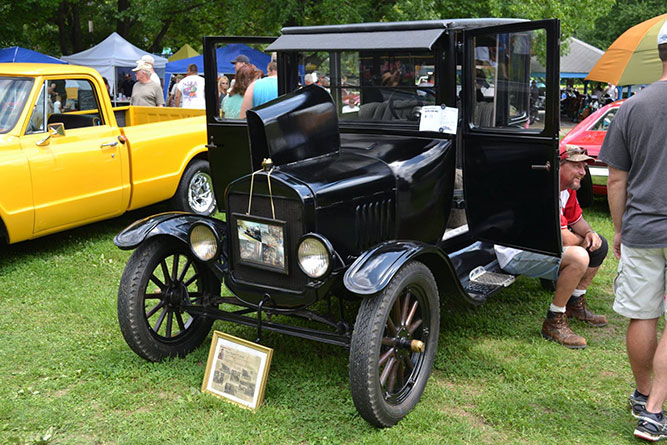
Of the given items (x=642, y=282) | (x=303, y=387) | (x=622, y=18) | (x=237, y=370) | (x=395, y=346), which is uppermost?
(x=622, y=18)

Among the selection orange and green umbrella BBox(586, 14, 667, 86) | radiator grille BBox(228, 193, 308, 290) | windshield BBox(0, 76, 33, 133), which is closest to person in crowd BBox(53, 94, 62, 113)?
windshield BBox(0, 76, 33, 133)

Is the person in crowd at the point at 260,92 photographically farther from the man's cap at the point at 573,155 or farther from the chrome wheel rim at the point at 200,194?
the man's cap at the point at 573,155

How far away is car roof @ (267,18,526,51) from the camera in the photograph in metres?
4.11

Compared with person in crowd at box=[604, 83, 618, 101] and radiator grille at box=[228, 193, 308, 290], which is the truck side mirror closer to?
radiator grille at box=[228, 193, 308, 290]

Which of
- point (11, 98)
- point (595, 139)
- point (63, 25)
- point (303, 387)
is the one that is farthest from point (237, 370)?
point (63, 25)

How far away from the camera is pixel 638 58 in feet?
41.7

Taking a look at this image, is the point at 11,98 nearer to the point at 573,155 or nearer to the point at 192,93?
the point at 192,93

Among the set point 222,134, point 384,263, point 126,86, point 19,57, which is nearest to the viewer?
point 384,263

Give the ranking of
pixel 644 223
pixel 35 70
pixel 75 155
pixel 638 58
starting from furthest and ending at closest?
pixel 638 58 < pixel 75 155 < pixel 35 70 < pixel 644 223

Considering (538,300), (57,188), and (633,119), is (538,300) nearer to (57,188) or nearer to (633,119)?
(633,119)

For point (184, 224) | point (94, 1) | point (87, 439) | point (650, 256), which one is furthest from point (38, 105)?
point (94, 1)

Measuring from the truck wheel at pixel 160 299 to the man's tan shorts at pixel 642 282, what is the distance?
7.98 feet

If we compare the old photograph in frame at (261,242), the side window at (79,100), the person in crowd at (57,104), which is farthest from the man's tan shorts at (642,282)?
the person in crowd at (57,104)

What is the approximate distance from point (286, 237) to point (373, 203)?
606 millimetres
